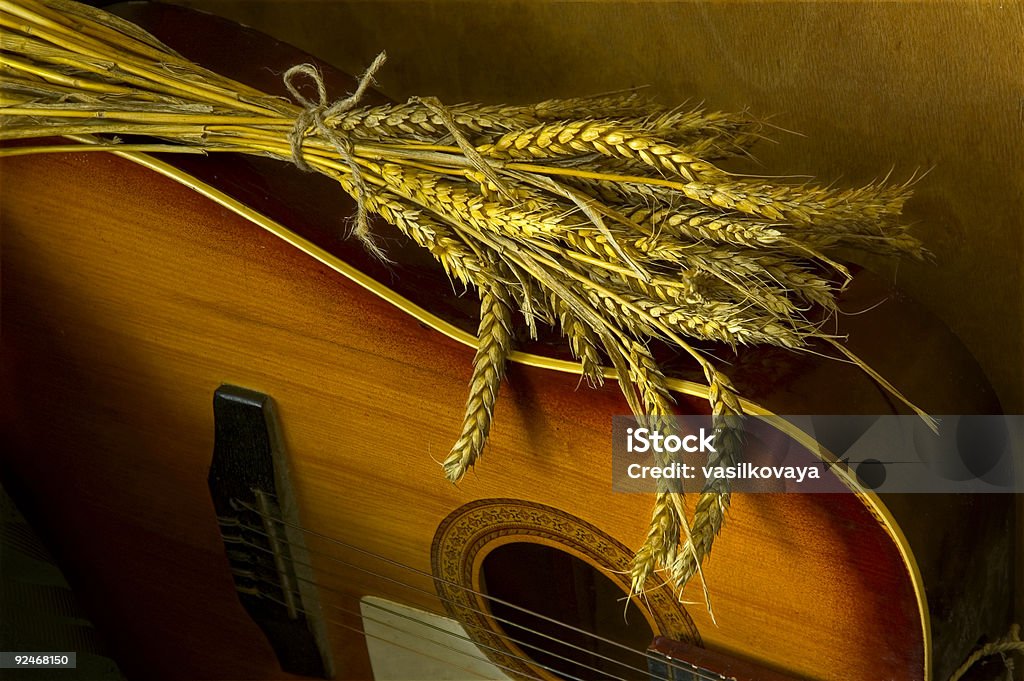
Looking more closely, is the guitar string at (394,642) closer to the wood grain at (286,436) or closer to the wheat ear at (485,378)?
the wood grain at (286,436)

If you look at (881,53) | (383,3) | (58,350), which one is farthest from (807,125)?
(58,350)

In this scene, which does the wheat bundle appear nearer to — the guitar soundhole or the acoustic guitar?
the acoustic guitar

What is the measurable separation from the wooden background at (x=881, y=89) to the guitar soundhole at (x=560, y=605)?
374mm

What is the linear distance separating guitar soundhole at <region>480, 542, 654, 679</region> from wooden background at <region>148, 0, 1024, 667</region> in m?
0.37

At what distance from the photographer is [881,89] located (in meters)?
0.85

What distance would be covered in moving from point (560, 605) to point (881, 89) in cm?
58

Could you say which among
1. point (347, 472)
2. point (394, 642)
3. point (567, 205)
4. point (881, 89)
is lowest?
point (394, 642)

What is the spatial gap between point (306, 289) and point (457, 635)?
359 mm

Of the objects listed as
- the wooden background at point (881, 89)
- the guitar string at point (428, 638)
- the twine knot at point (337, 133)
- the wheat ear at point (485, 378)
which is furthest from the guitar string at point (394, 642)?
the wooden background at point (881, 89)

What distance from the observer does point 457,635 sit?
2.90ft

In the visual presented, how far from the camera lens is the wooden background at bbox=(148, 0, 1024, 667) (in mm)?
809

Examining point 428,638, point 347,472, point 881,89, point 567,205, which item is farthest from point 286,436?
point 881,89

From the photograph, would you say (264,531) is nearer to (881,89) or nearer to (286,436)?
(286,436)

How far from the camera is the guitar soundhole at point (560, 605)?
891 mm
